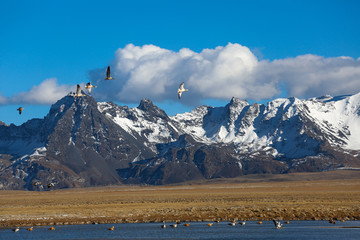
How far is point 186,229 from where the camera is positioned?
235ft

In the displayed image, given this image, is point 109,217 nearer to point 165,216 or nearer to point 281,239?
point 165,216

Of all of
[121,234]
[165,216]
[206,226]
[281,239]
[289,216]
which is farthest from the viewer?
[165,216]

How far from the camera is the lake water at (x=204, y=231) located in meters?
64.5

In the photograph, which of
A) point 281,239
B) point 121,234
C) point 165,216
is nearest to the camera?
point 281,239

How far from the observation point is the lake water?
2539 inches

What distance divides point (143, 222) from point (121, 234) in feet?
45.2

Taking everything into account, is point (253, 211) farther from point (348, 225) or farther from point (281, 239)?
point (281, 239)

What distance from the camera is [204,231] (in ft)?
227

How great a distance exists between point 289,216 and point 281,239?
70.9 ft

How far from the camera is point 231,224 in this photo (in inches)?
2901

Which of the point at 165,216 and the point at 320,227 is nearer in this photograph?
the point at 320,227

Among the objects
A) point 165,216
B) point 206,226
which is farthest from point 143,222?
point 206,226

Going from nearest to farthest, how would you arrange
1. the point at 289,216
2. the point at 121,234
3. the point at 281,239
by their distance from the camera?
the point at 281,239
the point at 121,234
the point at 289,216

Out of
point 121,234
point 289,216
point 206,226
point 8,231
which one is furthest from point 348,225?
point 8,231
